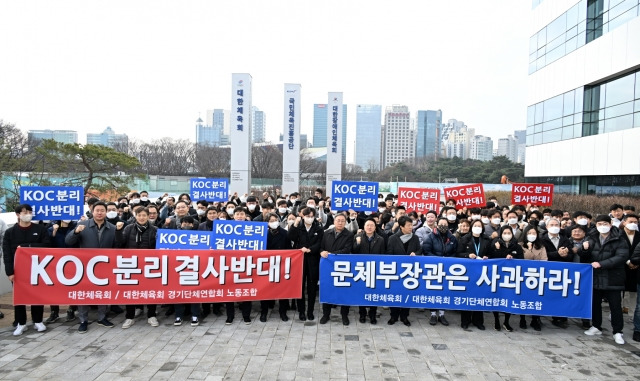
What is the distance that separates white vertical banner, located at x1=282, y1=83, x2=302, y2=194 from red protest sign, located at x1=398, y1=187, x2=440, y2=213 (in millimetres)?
8828

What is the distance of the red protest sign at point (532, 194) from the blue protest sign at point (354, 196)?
5217 millimetres

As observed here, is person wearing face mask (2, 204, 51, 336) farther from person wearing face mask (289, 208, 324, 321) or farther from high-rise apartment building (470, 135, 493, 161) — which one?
high-rise apartment building (470, 135, 493, 161)

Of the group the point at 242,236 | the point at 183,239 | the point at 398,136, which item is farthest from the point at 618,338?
the point at 398,136

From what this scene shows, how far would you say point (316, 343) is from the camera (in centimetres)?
543

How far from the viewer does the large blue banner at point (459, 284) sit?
6039mm

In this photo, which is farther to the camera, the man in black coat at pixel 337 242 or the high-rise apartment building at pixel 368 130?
the high-rise apartment building at pixel 368 130

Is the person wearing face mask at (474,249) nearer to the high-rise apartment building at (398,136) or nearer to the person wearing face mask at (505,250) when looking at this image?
the person wearing face mask at (505,250)

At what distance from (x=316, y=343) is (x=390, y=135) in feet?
315

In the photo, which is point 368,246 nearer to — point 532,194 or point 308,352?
point 308,352

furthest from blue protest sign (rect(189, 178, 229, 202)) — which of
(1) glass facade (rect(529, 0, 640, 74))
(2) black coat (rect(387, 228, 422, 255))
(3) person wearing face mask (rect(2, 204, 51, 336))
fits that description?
(1) glass facade (rect(529, 0, 640, 74))

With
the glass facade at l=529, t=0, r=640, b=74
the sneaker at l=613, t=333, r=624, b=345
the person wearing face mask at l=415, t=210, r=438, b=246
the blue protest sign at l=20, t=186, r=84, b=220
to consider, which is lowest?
the sneaker at l=613, t=333, r=624, b=345

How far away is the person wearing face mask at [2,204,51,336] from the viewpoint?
5.65 m

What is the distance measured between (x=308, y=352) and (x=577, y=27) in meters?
22.2

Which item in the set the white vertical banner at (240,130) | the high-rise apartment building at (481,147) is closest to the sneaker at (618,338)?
the white vertical banner at (240,130)
